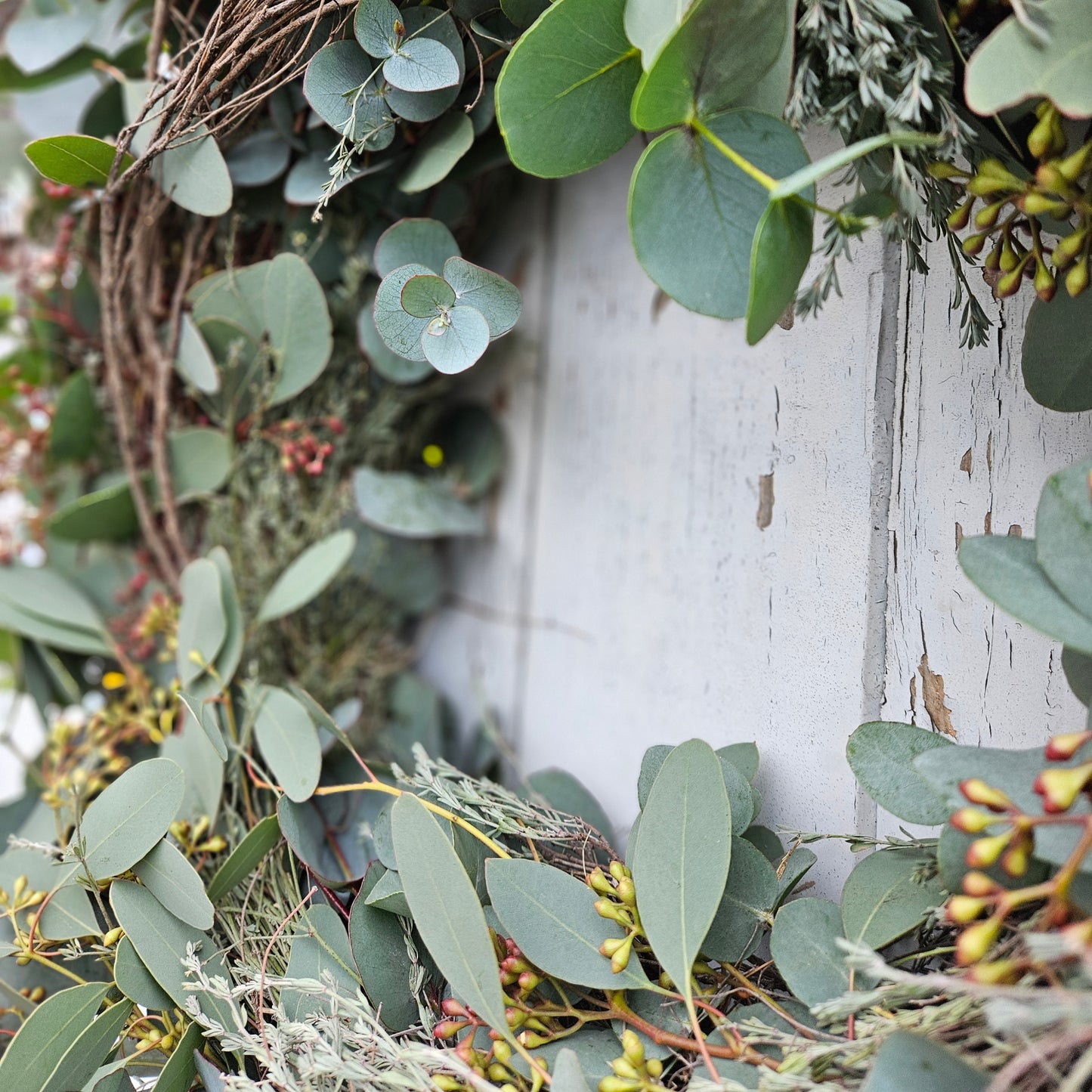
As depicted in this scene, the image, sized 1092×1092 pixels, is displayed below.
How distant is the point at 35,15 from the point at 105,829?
0.65m

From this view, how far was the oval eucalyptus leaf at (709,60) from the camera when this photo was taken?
384mm

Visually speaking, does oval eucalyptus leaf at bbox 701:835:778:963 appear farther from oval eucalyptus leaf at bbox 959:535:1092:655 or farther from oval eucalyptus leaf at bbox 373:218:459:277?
oval eucalyptus leaf at bbox 373:218:459:277

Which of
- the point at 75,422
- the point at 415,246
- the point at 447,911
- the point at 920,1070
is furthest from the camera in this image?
the point at 75,422

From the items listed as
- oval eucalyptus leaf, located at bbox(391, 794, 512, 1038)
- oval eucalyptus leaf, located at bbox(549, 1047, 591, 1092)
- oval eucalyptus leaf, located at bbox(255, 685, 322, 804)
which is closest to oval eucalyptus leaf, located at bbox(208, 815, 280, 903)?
oval eucalyptus leaf, located at bbox(255, 685, 322, 804)

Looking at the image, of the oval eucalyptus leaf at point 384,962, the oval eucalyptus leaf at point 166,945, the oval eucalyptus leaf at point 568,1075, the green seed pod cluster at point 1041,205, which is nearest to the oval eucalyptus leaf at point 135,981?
the oval eucalyptus leaf at point 166,945

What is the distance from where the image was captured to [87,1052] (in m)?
0.48

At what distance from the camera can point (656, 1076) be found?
40 centimetres

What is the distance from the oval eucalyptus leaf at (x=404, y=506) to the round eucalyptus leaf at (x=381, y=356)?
83 millimetres

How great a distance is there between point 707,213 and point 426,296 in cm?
14

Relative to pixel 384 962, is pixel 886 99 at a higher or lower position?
higher

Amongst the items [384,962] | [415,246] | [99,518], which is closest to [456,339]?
[415,246]

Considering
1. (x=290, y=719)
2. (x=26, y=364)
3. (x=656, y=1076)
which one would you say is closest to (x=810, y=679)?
(x=656, y=1076)

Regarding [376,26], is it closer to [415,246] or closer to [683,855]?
[415,246]

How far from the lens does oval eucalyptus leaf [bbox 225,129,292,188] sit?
0.61 meters
